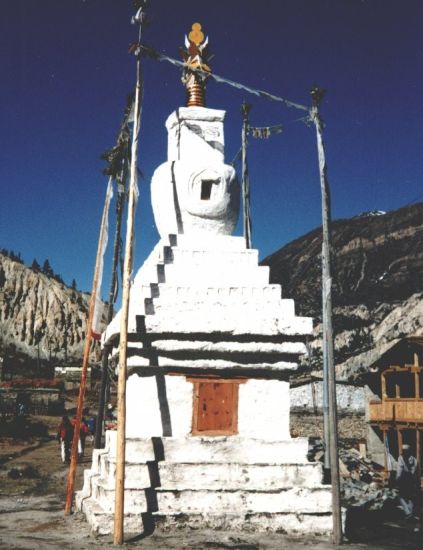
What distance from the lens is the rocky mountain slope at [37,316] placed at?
3366 inches

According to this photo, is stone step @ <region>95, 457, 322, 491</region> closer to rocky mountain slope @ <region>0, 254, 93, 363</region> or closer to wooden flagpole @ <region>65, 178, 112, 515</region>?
→ wooden flagpole @ <region>65, 178, 112, 515</region>

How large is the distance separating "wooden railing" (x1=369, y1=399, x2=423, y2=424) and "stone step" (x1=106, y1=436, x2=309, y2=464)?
44.8 feet

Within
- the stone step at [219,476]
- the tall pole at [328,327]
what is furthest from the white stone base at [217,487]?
the tall pole at [328,327]

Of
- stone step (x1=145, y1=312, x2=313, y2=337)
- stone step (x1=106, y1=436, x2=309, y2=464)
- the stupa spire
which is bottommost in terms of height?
stone step (x1=106, y1=436, x2=309, y2=464)

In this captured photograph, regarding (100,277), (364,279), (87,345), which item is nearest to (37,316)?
(364,279)

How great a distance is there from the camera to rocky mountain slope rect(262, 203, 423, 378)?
54.5m

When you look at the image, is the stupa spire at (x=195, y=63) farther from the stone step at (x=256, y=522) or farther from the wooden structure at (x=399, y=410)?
the wooden structure at (x=399, y=410)

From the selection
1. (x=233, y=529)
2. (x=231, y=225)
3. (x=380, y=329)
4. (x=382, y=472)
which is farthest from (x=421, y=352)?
(x=380, y=329)

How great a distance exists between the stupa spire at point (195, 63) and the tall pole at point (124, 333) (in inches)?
67.1

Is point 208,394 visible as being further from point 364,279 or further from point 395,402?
point 364,279

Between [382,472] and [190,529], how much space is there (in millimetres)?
13847

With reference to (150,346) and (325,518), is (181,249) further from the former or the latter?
(325,518)

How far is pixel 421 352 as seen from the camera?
20.2 metres

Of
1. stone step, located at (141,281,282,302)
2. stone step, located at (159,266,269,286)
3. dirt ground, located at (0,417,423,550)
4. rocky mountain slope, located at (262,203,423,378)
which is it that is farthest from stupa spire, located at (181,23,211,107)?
rocky mountain slope, located at (262,203,423,378)
